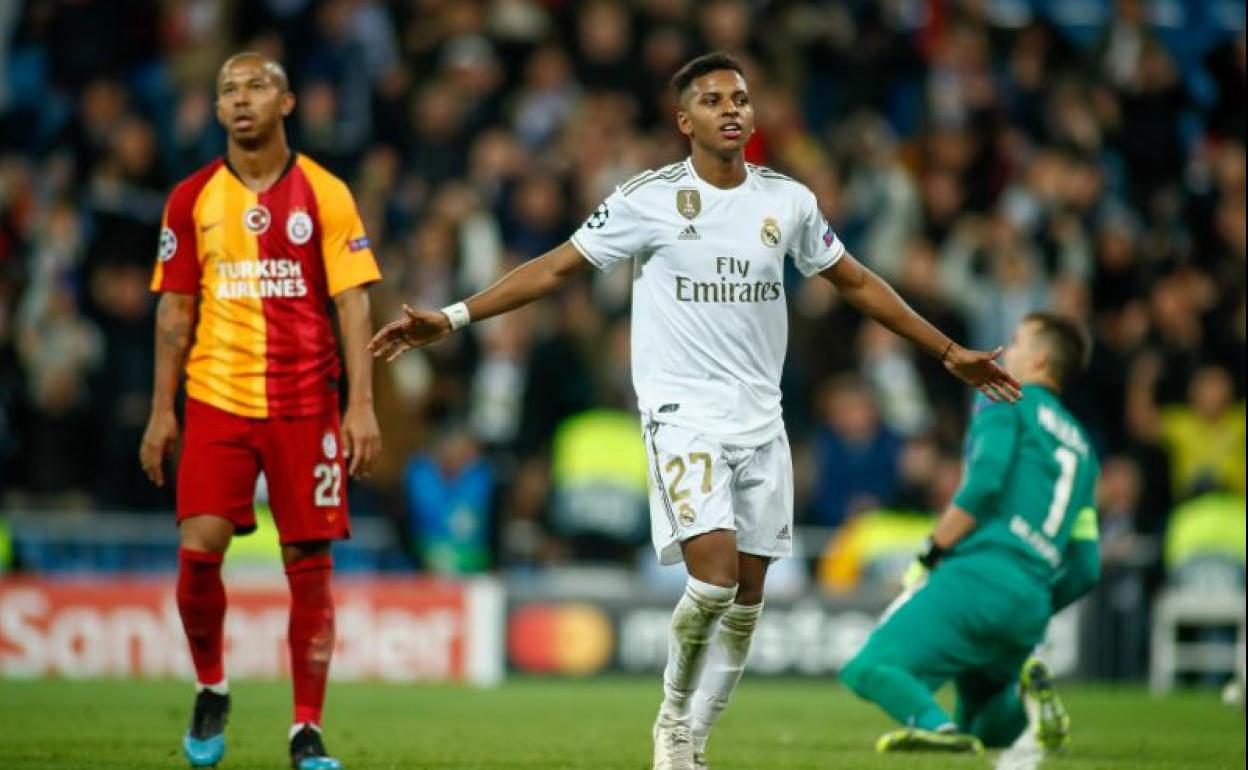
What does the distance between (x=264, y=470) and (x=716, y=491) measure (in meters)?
1.89

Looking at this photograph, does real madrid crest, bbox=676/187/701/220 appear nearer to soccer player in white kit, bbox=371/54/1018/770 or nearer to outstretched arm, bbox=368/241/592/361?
soccer player in white kit, bbox=371/54/1018/770

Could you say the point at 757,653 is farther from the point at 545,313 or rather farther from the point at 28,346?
the point at 28,346

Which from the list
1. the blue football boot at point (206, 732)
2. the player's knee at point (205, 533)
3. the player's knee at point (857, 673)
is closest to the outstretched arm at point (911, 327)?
Answer: the player's knee at point (857, 673)

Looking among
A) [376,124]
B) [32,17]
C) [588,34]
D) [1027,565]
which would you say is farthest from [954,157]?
[1027,565]

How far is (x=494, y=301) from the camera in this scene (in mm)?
8289

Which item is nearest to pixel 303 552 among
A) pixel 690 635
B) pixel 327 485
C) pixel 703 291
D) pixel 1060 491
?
pixel 327 485

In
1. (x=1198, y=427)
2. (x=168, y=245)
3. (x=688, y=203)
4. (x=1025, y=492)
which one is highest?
(x=688, y=203)

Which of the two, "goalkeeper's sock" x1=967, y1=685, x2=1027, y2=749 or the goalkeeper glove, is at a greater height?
the goalkeeper glove

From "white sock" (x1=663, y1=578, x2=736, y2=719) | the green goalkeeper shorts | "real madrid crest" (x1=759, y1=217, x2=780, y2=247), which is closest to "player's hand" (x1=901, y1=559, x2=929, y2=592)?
the green goalkeeper shorts

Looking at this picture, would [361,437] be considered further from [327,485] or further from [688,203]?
[688,203]

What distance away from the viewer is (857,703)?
14125 millimetres

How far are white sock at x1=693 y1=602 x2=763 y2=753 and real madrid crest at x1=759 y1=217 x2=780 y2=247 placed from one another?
1.38 meters

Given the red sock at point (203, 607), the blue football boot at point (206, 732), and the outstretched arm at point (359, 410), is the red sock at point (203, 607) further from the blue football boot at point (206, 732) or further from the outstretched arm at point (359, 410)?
the outstretched arm at point (359, 410)

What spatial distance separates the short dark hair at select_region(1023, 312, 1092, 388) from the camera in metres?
10.4
